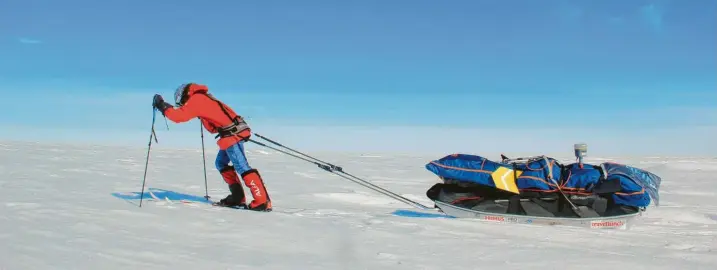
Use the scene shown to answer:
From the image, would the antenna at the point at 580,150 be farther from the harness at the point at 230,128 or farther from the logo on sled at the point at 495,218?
the harness at the point at 230,128

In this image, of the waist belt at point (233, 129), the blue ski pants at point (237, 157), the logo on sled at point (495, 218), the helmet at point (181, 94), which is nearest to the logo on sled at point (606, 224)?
the logo on sled at point (495, 218)

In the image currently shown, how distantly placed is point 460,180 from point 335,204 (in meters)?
2.79

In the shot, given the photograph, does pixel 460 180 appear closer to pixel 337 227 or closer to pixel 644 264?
pixel 337 227

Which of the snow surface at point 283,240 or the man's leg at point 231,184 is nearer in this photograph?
the snow surface at point 283,240

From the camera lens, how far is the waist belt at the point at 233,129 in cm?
665

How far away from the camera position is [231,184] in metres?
7.02

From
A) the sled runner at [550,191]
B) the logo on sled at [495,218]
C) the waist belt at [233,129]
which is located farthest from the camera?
the waist belt at [233,129]

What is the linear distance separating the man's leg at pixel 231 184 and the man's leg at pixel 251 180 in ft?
1.10

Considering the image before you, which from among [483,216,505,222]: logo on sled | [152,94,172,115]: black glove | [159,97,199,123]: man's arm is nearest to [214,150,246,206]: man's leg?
[159,97,199,123]: man's arm

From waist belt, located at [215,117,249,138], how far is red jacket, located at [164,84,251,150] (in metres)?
0.04

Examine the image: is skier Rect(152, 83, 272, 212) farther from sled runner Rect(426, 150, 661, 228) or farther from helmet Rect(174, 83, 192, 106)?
sled runner Rect(426, 150, 661, 228)

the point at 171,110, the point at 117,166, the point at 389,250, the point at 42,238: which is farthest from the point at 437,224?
the point at 117,166

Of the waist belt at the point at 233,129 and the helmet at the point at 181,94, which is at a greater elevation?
the helmet at the point at 181,94

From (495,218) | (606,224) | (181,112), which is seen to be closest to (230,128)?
(181,112)
